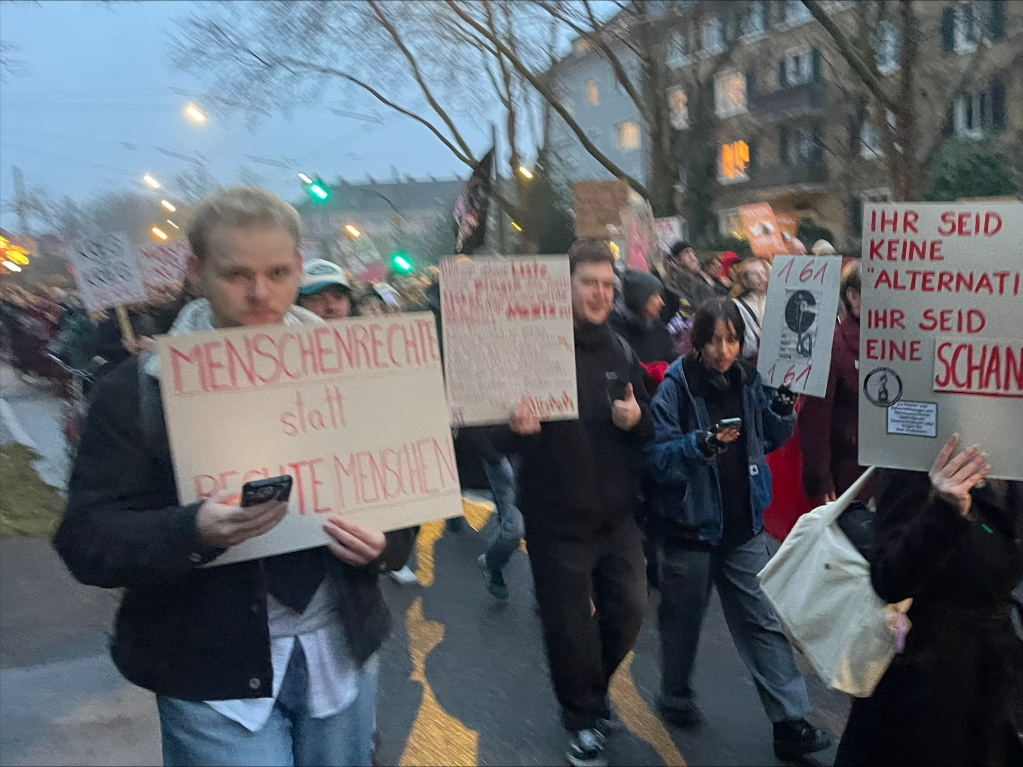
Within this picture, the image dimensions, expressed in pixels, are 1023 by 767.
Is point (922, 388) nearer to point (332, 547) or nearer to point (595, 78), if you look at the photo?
point (332, 547)

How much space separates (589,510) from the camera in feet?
10.5

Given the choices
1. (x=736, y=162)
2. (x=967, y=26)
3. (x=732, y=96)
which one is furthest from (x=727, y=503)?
(x=736, y=162)

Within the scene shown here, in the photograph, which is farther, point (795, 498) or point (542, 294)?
point (795, 498)

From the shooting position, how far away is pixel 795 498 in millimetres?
4816

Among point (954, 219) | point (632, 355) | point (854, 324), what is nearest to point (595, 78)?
point (854, 324)

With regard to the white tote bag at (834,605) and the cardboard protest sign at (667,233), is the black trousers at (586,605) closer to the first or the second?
the white tote bag at (834,605)

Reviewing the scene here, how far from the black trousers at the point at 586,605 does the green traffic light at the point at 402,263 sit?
4.05 m

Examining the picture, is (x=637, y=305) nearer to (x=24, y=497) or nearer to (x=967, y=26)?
(x=24, y=497)

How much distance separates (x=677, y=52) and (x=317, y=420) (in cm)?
1217

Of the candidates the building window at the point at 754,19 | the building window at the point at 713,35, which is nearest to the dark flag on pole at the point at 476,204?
the building window at the point at 713,35

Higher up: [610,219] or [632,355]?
[610,219]

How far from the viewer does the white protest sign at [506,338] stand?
284 centimetres

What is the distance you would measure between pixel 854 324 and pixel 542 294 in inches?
88.5

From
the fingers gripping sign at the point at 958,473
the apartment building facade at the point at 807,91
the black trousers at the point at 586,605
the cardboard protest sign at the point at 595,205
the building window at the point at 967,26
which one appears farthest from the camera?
the building window at the point at 967,26
